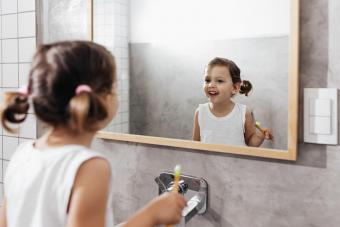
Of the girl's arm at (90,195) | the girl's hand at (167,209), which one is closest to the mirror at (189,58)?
the girl's hand at (167,209)

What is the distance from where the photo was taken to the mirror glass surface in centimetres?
94

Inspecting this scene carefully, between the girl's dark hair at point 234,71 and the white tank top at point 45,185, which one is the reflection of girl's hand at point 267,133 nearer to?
the girl's dark hair at point 234,71

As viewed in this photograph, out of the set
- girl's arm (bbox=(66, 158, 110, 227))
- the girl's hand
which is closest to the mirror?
the girl's hand

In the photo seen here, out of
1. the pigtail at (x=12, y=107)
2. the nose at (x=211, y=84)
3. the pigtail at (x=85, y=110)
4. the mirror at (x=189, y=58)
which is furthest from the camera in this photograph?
the nose at (x=211, y=84)

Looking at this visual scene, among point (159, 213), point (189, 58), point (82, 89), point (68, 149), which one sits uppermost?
point (189, 58)

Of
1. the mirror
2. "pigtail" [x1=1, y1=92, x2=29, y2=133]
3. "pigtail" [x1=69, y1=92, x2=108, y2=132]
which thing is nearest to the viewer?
"pigtail" [x1=69, y1=92, x2=108, y2=132]

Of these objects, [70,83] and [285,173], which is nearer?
[70,83]

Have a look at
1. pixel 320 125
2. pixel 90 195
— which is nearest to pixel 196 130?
pixel 320 125

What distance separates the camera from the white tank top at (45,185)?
72 cm

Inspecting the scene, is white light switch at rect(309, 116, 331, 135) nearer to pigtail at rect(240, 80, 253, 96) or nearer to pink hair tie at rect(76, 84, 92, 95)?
pigtail at rect(240, 80, 253, 96)

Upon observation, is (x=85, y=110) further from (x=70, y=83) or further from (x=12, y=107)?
(x=12, y=107)

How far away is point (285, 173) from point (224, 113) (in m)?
0.23

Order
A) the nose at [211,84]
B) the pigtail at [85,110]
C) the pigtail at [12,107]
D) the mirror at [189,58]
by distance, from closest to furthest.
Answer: the pigtail at [85,110] < the pigtail at [12,107] < the mirror at [189,58] < the nose at [211,84]

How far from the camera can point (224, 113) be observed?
1.03 m
